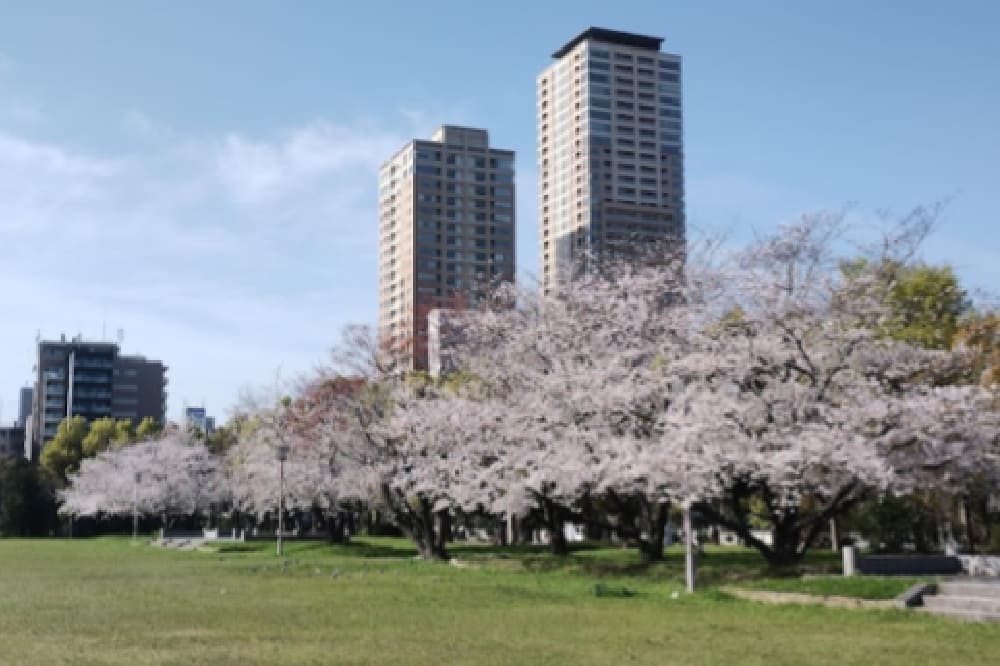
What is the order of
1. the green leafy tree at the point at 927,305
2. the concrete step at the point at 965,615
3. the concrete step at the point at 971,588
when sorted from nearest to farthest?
the concrete step at the point at 965,615 → the concrete step at the point at 971,588 → the green leafy tree at the point at 927,305

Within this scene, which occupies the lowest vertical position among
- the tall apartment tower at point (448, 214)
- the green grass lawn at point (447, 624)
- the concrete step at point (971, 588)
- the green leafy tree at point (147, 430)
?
the green grass lawn at point (447, 624)

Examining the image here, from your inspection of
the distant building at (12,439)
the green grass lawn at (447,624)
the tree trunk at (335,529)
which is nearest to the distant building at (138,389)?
A: the distant building at (12,439)

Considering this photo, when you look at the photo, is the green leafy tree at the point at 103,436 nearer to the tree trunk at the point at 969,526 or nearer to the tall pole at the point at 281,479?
the tall pole at the point at 281,479

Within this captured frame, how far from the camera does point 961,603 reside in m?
17.8

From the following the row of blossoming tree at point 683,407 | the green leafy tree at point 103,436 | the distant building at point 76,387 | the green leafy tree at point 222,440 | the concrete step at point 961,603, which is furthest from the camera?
the distant building at point 76,387

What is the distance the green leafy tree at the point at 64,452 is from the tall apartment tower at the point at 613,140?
68484 millimetres

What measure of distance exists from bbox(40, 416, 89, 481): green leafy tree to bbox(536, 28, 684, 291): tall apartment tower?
68484 millimetres

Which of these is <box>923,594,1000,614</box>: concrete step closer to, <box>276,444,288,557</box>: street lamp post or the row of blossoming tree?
the row of blossoming tree

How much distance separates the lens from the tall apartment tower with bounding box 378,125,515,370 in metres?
153

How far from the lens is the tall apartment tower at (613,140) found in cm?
14988

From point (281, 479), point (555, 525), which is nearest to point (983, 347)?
point (555, 525)

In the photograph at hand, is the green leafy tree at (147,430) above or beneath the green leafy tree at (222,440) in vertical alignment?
above

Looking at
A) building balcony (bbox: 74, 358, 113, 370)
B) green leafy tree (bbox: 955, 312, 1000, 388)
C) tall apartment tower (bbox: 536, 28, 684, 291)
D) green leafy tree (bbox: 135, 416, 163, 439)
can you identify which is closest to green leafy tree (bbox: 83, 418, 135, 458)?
green leafy tree (bbox: 135, 416, 163, 439)

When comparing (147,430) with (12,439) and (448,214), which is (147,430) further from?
(12,439)
